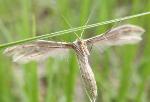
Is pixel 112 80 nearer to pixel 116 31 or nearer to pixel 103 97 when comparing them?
pixel 103 97

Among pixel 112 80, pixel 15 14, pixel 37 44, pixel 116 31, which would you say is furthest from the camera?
pixel 15 14

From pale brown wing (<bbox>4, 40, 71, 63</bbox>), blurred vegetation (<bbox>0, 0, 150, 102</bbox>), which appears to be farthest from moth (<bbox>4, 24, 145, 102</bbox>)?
blurred vegetation (<bbox>0, 0, 150, 102</bbox>)

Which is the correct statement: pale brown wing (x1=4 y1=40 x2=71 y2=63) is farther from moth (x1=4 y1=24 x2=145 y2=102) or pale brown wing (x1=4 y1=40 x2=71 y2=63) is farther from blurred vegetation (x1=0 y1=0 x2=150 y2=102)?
blurred vegetation (x1=0 y1=0 x2=150 y2=102)

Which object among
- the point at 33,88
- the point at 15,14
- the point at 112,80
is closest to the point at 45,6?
the point at 15,14

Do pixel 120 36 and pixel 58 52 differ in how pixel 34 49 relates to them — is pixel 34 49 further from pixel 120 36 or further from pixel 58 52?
pixel 120 36

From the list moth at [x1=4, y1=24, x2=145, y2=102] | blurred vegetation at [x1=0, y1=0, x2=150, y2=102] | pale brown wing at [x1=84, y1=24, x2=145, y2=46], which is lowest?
moth at [x1=4, y1=24, x2=145, y2=102]

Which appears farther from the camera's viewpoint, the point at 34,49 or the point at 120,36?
the point at 120,36

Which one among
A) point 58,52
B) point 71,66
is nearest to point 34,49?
point 58,52
